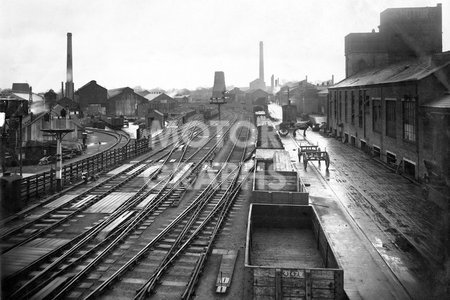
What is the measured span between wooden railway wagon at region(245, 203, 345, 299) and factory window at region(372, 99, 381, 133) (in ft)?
56.4

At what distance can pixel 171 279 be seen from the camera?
9.80m

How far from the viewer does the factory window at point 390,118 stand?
23.8 m

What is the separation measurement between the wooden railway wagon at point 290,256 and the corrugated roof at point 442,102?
28.9 feet

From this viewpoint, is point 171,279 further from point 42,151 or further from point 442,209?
point 42,151

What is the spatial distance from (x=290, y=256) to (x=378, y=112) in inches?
774

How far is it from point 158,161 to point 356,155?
14.6 metres

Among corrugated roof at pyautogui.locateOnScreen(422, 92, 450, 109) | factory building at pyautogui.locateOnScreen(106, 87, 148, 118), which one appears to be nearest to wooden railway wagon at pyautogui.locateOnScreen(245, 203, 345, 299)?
corrugated roof at pyautogui.locateOnScreen(422, 92, 450, 109)

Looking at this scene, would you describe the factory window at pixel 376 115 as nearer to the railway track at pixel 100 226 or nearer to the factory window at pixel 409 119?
the factory window at pixel 409 119

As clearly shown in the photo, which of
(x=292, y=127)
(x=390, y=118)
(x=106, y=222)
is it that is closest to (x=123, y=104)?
(x=292, y=127)

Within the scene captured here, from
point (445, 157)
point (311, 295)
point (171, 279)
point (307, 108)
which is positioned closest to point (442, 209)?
point (445, 157)

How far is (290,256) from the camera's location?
10.3 m

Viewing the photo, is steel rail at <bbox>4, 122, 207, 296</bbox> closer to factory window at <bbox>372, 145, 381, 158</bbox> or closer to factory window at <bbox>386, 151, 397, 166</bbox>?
factory window at <bbox>386, 151, 397, 166</bbox>

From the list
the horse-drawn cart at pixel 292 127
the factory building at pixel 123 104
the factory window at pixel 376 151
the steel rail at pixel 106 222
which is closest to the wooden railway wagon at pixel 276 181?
the steel rail at pixel 106 222

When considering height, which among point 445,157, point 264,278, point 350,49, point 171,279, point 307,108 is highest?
point 350,49
